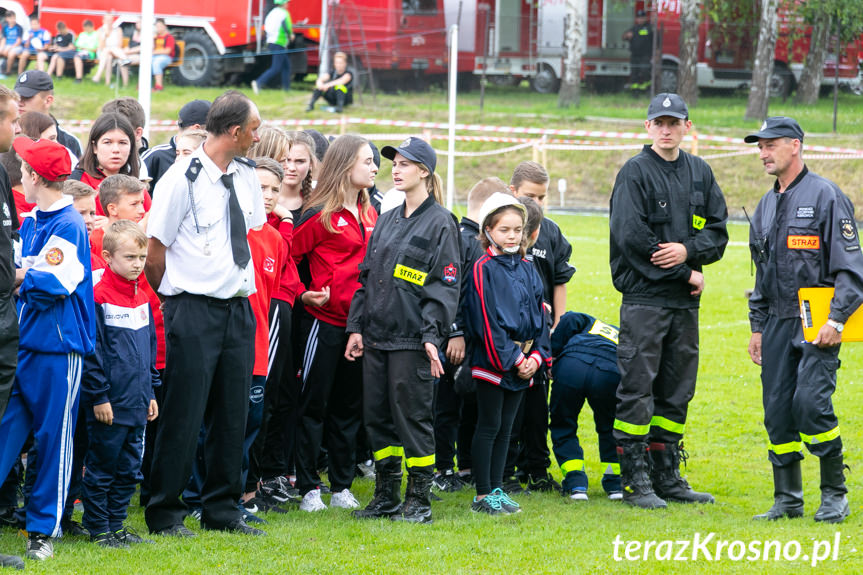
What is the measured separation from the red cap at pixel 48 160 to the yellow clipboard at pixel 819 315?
406cm

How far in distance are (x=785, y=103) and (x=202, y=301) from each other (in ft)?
90.1

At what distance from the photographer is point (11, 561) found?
4871 mm

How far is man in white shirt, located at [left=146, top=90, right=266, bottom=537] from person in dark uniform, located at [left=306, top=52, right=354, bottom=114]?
22873 millimetres

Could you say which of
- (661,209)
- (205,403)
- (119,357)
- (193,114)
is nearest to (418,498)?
(205,403)

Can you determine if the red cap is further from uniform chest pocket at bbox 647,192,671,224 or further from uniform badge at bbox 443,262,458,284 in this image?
uniform chest pocket at bbox 647,192,671,224

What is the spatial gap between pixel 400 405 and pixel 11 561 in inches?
85.3

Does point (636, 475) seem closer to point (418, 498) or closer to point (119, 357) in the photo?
point (418, 498)

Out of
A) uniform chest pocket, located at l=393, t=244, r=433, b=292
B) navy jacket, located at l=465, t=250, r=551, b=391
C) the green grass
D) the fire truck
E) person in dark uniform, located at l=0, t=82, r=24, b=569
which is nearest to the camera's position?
person in dark uniform, located at l=0, t=82, r=24, b=569

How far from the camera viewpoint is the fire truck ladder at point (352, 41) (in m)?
29.5

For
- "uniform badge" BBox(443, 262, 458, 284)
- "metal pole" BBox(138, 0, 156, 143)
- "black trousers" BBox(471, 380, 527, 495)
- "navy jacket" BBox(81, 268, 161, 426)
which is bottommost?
"black trousers" BBox(471, 380, 527, 495)

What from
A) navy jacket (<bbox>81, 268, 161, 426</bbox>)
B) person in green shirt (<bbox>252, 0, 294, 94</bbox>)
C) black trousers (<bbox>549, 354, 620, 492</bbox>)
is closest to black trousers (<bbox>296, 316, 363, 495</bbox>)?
navy jacket (<bbox>81, 268, 161, 426</bbox>)

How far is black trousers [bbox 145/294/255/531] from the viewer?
5418 mm

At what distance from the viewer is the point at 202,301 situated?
5406mm

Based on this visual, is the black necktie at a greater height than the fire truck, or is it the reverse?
the fire truck
